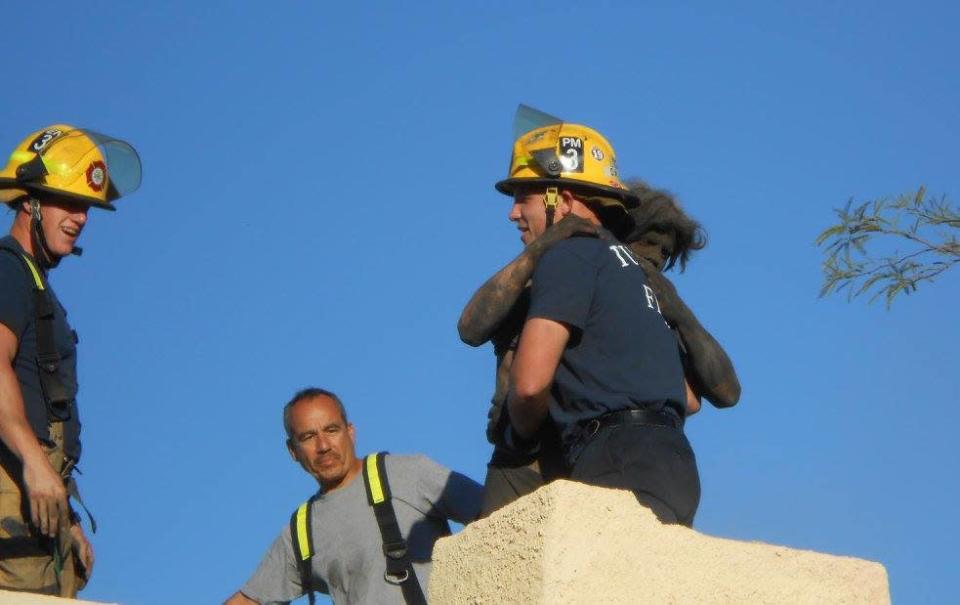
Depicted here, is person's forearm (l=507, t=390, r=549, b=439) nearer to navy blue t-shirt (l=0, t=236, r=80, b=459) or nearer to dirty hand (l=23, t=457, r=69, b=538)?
dirty hand (l=23, t=457, r=69, b=538)

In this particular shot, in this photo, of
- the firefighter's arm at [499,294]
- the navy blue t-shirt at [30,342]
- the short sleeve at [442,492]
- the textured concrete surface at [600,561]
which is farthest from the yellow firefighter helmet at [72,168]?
the textured concrete surface at [600,561]

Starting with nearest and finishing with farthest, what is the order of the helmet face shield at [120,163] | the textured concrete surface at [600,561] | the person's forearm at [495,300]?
the textured concrete surface at [600,561] < the person's forearm at [495,300] < the helmet face shield at [120,163]

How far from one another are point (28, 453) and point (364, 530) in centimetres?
156

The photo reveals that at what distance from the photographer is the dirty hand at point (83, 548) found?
6.20 metres

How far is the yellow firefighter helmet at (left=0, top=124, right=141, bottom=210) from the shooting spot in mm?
6441

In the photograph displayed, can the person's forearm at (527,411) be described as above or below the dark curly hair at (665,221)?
below

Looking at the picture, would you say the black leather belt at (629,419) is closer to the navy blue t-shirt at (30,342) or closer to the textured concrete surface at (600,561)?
the textured concrete surface at (600,561)

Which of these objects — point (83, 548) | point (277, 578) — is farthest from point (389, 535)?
point (83, 548)

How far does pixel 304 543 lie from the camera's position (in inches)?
266

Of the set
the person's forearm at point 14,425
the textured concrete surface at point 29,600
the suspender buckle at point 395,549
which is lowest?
the textured concrete surface at point 29,600

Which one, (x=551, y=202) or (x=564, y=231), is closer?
(x=564, y=231)

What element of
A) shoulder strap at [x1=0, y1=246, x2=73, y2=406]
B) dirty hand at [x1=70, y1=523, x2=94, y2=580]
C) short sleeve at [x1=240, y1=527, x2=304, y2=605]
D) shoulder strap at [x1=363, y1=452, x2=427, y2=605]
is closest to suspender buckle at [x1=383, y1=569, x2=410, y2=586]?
shoulder strap at [x1=363, y1=452, x2=427, y2=605]

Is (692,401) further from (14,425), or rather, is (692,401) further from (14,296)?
(14,296)

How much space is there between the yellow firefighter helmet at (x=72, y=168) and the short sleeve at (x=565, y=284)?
2418 millimetres
